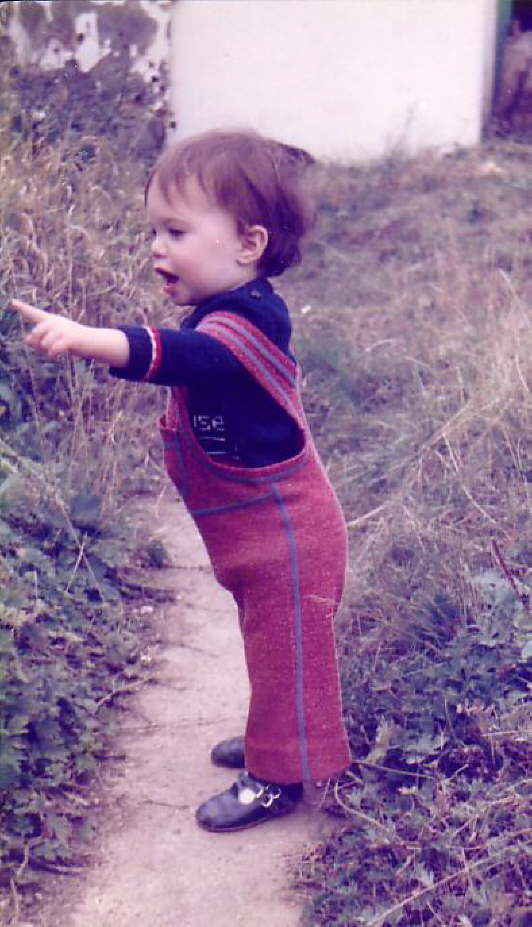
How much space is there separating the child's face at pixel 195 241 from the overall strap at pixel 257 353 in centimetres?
9

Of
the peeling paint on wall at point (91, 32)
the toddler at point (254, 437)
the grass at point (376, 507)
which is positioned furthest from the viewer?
the peeling paint on wall at point (91, 32)

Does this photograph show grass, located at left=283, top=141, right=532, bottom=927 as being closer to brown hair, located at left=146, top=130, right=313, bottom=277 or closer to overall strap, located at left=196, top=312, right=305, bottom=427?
overall strap, located at left=196, top=312, right=305, bottom=427

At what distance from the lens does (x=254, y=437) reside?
2.15 m

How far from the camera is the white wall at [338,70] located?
7.27 metres

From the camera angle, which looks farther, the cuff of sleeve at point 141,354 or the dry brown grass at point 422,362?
the dry brown grass at point 422,362

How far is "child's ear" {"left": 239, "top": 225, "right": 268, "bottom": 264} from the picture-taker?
211 centimetres

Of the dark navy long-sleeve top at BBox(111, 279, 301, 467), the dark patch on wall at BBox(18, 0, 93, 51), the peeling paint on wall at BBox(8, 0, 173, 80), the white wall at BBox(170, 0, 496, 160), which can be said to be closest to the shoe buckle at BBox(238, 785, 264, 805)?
the dark navy long-sleeve top at BBox(111, 279, 301, 467)

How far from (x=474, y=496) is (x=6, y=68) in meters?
Result: 3.36

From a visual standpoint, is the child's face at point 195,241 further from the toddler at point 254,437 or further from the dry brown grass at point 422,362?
the dry brown grass at point 422,362

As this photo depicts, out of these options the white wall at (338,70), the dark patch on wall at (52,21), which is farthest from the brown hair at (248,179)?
the white wall at (338,70)

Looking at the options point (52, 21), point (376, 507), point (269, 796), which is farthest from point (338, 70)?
point (269, 796)

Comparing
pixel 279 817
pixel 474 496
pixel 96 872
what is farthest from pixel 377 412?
pixel 96 872

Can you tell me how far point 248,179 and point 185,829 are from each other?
135 centimetres

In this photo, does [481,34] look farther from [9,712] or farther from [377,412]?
[9,712]
